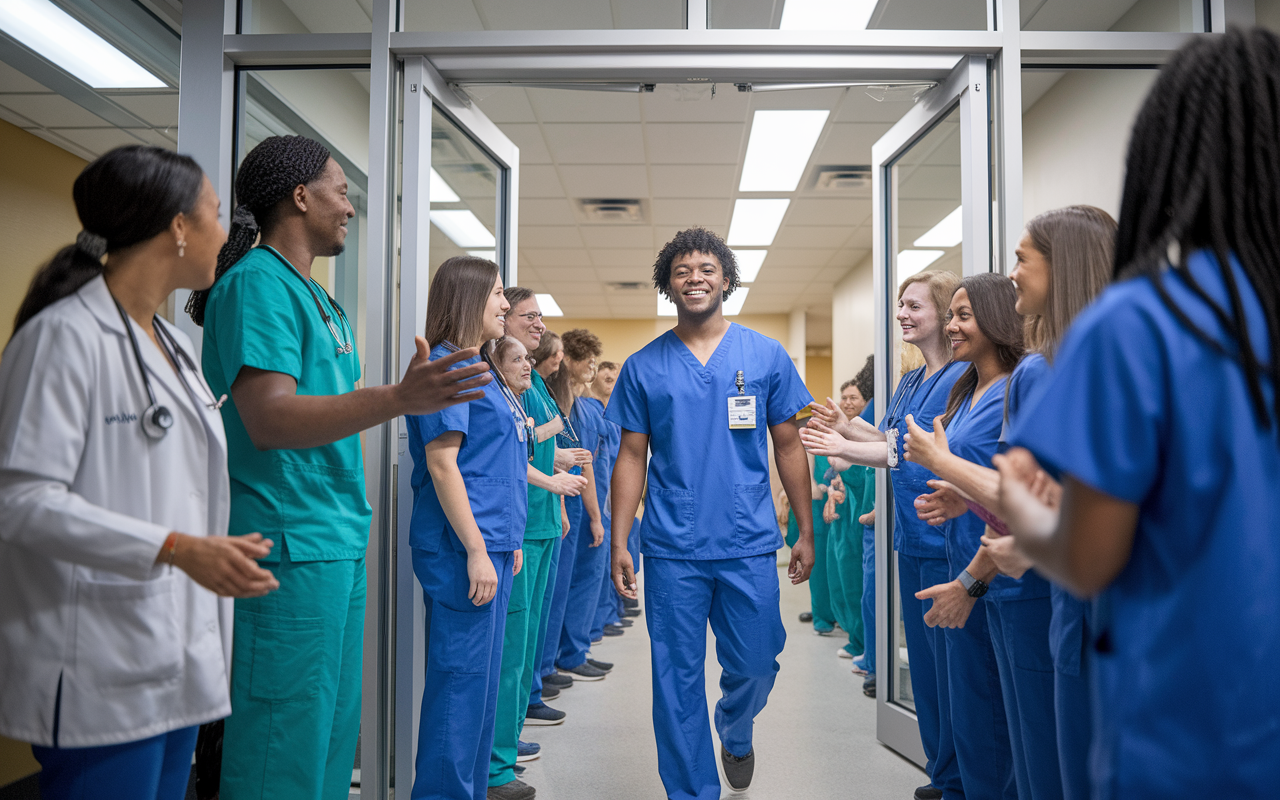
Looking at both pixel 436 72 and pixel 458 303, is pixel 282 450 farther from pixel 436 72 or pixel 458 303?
pixel 436 72

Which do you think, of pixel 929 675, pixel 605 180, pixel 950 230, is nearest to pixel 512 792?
pixel 929 675

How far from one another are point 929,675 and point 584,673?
2091 mm

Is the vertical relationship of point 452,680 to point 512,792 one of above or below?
above

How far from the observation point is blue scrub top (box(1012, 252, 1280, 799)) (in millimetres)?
729

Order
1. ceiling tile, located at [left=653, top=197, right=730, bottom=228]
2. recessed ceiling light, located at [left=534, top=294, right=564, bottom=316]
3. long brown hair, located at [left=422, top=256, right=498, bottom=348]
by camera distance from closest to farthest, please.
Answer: long brown hair, located at [left=422, top=256, right=498, bottom=348] < ceiling tile, located at [left=653, top=197, right=730, bottom=228] < recessed ceiling light, located at [left=534, top=294, right=564, bottom=316]

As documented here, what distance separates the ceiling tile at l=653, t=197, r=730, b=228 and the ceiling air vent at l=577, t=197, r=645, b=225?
153mm

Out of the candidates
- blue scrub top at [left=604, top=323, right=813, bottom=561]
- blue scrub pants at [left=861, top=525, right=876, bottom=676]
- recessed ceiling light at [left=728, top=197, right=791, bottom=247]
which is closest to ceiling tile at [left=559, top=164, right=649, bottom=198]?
recessed ceiling light at [left=728, top=197, right=791, bottom=247]

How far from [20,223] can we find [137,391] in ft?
9.36

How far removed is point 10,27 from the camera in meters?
3.02

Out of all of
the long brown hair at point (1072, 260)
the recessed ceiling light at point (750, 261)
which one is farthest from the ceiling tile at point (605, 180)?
the long brown hair at point (1072, 260)

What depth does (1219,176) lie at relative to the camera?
0.78m

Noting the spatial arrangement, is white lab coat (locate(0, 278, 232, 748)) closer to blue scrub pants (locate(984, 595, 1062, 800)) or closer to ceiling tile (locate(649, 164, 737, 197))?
blue scrub pants (locate(984, 595, 1062, 800))

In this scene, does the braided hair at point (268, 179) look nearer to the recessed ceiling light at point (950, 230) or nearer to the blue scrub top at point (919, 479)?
the blue scrub top at point (919, 479)

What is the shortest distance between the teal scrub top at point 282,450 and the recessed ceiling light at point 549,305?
8601 mm
